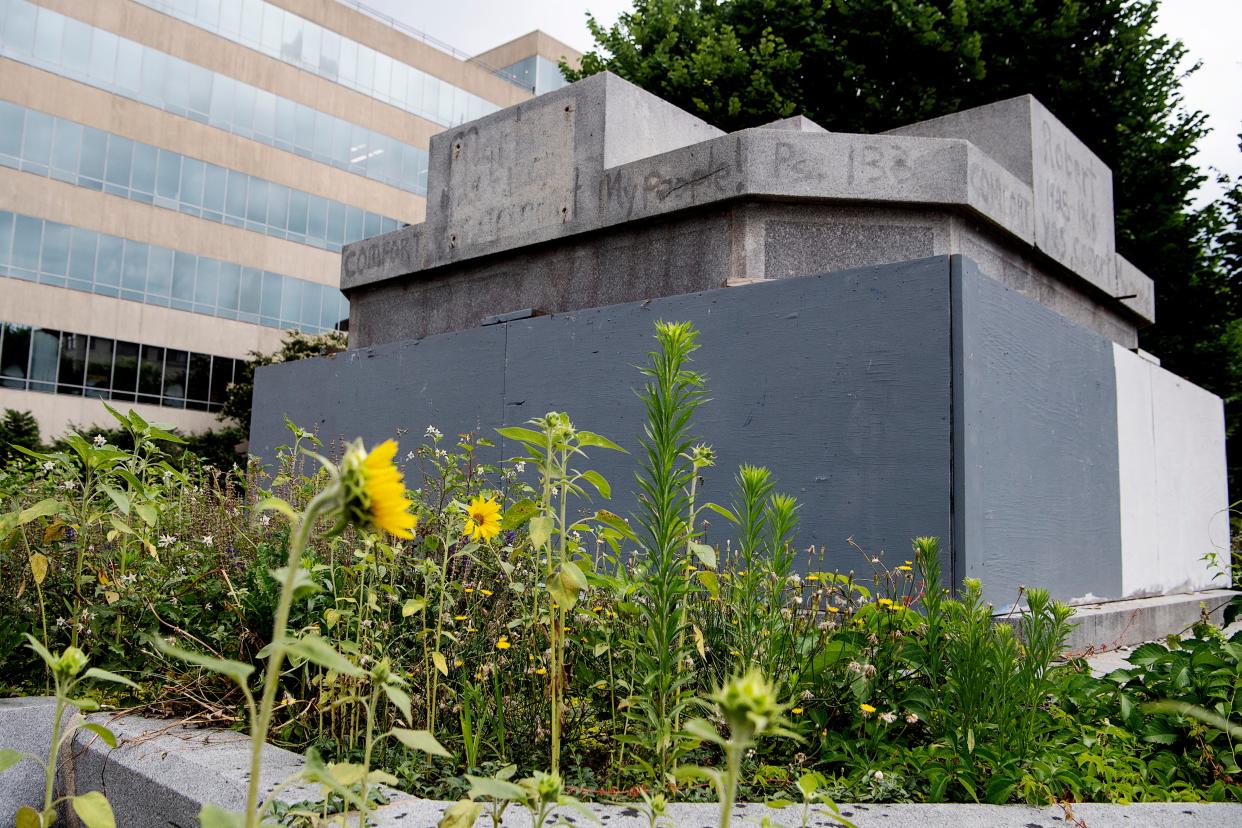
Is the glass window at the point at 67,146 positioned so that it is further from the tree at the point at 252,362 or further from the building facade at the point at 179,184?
the tree at the point at 252,362

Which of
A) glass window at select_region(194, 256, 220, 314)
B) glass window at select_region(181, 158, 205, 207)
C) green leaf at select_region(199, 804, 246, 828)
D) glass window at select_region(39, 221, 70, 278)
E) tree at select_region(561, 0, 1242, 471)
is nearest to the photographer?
green leaf at select_region(199, 804, 246, 828)

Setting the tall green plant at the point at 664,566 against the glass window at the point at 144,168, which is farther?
the glass window at the point at 144,168

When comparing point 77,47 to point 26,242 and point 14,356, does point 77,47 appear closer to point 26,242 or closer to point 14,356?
point 26,242

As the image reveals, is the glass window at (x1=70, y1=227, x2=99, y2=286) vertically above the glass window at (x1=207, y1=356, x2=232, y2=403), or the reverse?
the glass window at (x1=70, y1=227, x2=99, y2=286)

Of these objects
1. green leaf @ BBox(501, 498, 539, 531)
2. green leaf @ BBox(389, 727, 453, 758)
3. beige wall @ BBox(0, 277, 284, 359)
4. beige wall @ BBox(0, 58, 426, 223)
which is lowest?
green leaf @ BBox(389, 727, 453, 758)

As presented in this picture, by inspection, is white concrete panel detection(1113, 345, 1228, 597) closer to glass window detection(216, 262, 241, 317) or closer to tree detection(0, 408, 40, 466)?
tree detection(0, 408, 40, 466)

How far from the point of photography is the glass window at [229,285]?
2777 centimetres

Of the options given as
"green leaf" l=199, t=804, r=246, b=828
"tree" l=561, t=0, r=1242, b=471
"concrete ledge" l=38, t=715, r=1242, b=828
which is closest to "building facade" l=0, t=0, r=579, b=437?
"tree" l=561, t=0, r=1242, b=471

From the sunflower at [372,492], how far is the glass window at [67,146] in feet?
94.9

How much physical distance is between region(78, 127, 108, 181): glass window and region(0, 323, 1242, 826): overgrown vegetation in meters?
26.1

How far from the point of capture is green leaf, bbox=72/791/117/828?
1526 millimetres

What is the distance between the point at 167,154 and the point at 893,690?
29110mm

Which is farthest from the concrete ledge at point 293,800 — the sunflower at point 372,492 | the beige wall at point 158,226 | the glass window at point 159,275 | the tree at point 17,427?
the glass window at point 159,275

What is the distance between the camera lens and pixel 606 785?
2457 millimetres
